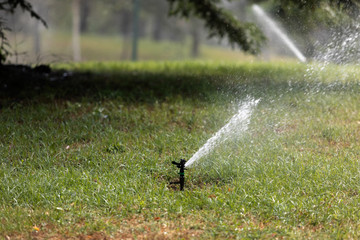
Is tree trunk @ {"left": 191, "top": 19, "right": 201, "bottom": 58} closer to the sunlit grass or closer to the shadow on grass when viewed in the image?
the sunlit grass

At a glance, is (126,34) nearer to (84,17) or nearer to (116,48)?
(116,48)

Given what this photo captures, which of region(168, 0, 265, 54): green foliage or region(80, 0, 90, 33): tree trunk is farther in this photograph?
region(80, 0, 90, 33): tree trunk

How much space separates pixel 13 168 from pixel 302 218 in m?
2.64

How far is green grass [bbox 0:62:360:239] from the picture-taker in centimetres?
334

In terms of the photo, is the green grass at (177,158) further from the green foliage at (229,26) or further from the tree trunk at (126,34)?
the tree trunk at (126,34)

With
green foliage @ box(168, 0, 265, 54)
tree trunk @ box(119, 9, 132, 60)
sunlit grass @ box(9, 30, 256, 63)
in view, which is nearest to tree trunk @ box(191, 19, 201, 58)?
sunlit grass @ box(9, 30, 256, 63)

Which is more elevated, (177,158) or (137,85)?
(137,85)

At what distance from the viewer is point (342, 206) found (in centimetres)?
352

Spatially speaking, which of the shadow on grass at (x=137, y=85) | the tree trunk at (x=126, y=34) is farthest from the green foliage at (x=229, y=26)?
the tree trunk at (x=126, y=34)

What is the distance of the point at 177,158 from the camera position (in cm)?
452

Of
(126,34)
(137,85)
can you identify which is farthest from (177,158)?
(126,34)

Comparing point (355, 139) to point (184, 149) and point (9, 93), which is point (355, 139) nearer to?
point (184, 149)

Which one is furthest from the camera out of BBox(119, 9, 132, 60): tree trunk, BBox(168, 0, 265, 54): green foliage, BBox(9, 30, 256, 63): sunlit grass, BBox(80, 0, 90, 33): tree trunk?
BBox(80, 0, 90, 33): tree trunk

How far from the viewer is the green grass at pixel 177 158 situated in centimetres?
334
